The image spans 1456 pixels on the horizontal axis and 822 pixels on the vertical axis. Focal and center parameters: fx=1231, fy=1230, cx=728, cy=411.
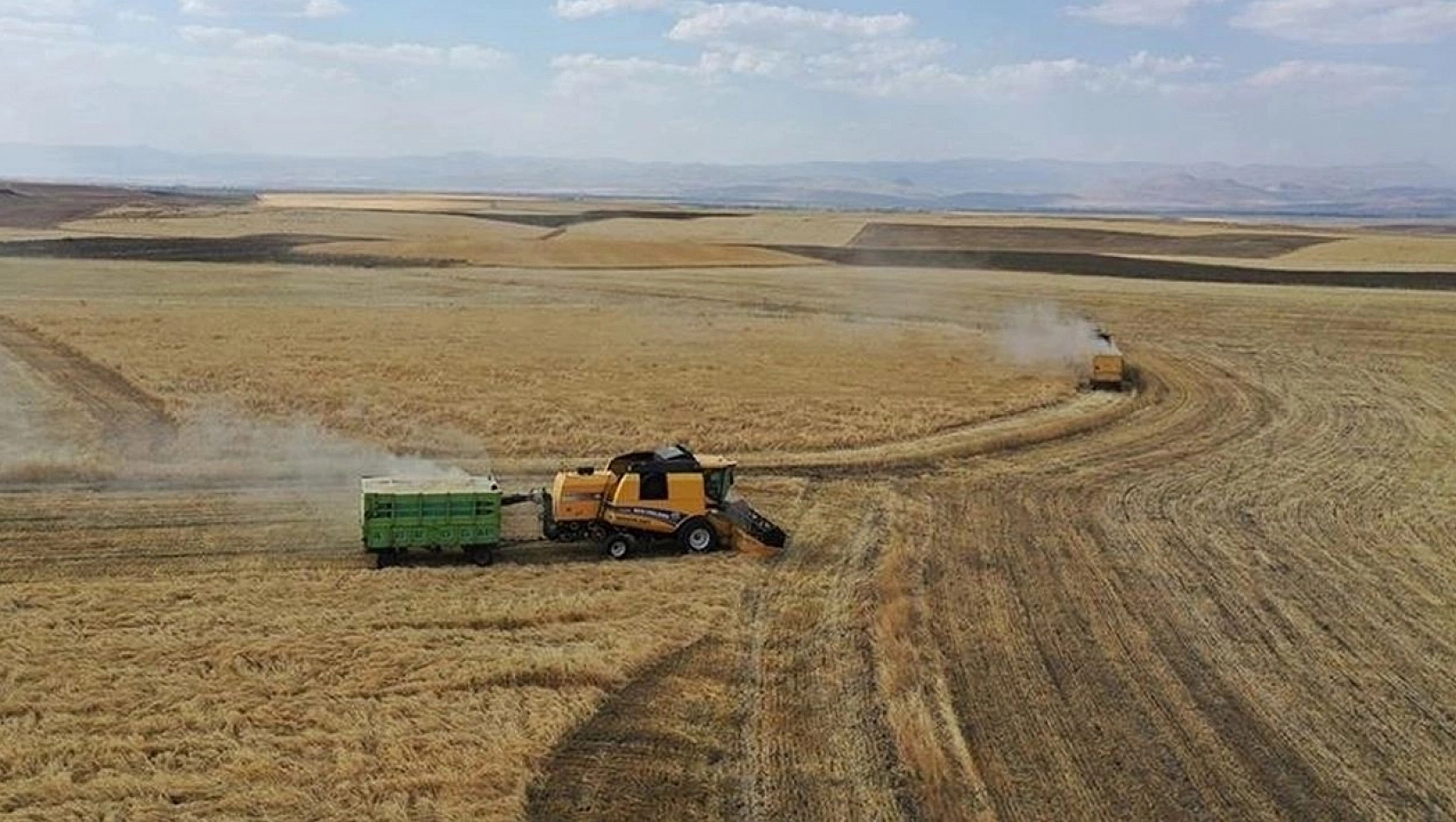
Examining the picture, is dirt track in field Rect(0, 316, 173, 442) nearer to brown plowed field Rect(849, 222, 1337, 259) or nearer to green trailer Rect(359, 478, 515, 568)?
green trailer Rect(359, 478, 515, 568)

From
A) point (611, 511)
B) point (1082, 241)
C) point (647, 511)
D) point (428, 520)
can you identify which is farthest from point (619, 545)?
point (1082, 241)

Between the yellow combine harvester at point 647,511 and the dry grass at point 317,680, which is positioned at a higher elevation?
the yellow combine harvester at point 647,511

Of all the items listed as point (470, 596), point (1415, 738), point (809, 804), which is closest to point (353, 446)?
point (470, 596)

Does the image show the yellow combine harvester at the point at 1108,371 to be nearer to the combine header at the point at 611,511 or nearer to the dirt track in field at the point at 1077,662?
the dirt track in field at the point at 1077,662

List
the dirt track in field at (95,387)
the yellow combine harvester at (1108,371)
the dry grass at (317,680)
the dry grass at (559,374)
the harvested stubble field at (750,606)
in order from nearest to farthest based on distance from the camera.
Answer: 1. the dry grass at (317,680)
2. the harvested stubble field at (750,606)
3. the dirt track in field at (95,387)
4. the dry grass at (559,374)
5. the yellow combine harvester at (1108,371)

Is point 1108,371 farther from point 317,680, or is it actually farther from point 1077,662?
point 317,680

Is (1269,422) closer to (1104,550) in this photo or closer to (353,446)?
(1104,550)

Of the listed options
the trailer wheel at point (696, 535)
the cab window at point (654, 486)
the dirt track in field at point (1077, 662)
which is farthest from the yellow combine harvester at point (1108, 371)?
the cab window at point (654, 486)

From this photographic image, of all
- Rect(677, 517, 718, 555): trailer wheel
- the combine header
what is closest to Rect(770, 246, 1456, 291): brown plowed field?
the combine header
